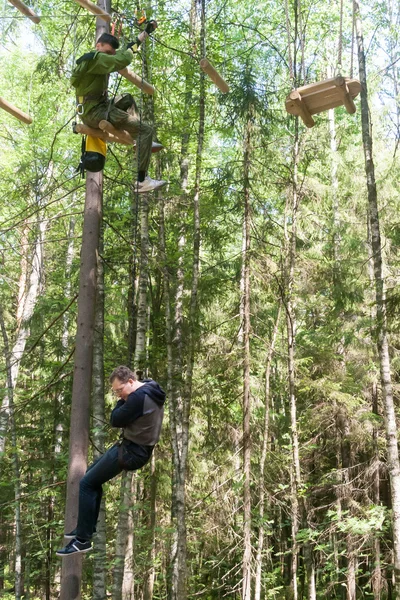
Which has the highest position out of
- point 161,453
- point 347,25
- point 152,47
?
point 347,25

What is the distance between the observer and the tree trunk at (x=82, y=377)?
512 cm

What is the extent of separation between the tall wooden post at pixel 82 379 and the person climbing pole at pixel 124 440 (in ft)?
1.04

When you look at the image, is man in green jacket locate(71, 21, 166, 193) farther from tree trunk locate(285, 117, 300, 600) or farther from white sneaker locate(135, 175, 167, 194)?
tree trunk locate(285, 117, 300, 600)

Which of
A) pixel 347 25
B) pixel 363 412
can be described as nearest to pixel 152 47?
pixel 363 412

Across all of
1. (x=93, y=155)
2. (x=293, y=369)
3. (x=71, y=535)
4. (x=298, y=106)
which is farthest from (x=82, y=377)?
(x=293, y=369)

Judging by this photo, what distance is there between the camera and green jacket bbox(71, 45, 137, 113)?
18.2 ft

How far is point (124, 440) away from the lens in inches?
187

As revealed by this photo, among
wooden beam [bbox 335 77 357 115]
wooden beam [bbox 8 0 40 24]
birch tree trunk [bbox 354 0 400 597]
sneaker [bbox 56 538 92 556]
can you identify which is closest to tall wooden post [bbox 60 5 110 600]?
sneaker [bbox 56 538 92 556]

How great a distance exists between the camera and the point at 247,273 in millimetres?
10656

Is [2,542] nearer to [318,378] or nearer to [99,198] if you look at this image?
[318,378]

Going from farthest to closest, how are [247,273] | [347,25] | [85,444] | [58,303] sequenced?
[347,25], [58,303], [247,273], [85,444]

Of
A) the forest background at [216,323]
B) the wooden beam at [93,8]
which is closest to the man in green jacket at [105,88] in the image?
the wooden beam at [93,8]

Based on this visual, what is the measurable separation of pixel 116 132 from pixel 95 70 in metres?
0.61

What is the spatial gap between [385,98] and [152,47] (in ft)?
42.4
